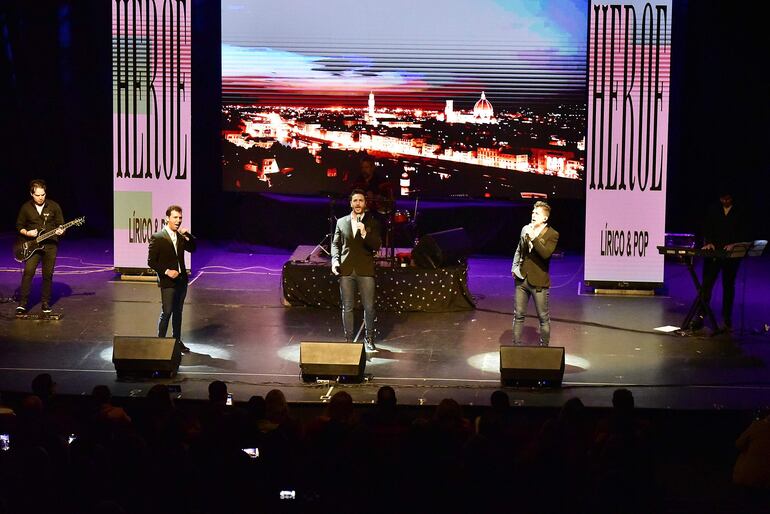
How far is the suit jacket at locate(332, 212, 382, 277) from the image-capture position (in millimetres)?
11508

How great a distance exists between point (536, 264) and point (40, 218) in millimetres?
5922

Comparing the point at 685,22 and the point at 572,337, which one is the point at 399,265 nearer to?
the point at 572,337

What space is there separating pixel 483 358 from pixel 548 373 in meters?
1.34

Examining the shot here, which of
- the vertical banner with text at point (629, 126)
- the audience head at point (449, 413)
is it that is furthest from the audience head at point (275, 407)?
the vertical banner with text at point (629, 126)

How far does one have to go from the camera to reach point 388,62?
54.0ft

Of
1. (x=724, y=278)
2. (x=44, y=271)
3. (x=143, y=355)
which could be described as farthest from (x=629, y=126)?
(x=44, y=271)

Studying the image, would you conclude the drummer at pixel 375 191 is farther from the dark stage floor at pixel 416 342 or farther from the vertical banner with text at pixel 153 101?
the vertical banner with text at pixel 153 101

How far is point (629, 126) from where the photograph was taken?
1478cm

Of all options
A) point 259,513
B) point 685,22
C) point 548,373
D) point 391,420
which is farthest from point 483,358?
point 685,22

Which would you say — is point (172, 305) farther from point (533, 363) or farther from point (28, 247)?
point (533, 363)

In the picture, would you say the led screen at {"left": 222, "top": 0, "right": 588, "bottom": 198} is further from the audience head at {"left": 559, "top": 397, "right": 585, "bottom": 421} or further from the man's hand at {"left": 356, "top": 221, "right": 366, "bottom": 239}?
the audience head at {"left": 559, "top": 397, "right": 585, "bottom": 421}

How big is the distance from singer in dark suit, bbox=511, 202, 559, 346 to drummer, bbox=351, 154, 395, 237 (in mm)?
3436

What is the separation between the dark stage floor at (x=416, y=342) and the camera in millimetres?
10594

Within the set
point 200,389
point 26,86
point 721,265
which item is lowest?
point 200,389
